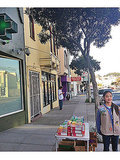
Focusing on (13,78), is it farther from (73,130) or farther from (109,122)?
(109,122)

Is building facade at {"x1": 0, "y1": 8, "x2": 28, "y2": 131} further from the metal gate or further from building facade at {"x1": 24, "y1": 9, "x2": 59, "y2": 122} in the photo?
the metal gate

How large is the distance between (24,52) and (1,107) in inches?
111

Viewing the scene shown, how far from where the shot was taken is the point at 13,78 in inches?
280

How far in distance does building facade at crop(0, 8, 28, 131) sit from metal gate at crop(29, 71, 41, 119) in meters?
0.94

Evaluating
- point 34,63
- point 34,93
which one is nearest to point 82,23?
point 34,63

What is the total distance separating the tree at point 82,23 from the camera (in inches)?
223

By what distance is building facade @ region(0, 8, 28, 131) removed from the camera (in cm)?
623

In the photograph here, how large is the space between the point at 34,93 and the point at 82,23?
15.3ft

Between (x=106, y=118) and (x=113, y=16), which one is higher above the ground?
(x=113, y=16)

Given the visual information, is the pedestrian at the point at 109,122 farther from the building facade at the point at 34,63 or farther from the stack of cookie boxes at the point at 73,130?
the building facade at the point at 34,63

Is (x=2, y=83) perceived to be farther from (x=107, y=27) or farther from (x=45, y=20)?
(x=107, y=27)

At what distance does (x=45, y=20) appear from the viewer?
6.72m

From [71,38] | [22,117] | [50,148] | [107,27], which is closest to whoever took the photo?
[50,148]

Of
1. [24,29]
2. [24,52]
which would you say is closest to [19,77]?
[24,52]
